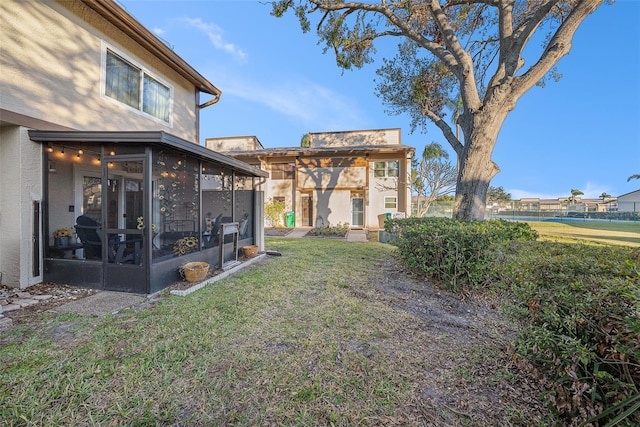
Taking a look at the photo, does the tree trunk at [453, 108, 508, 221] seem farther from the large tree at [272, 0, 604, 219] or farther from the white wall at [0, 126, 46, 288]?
the white wall at [0, 126, 46, 288]

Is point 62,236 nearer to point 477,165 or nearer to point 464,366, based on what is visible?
point 464,366

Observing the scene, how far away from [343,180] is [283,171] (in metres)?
4.21

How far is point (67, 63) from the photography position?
200 inches

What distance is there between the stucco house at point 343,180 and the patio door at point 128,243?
482 inches

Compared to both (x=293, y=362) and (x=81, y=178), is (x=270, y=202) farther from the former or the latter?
(x=293, y=362)

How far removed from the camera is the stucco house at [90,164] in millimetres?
4324

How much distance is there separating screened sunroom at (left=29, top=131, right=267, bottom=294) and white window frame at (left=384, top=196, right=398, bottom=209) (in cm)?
1240

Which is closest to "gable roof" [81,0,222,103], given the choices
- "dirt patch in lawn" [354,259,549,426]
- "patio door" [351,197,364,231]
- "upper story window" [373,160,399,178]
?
"dirt patch in lawn" [354,259,549,426]

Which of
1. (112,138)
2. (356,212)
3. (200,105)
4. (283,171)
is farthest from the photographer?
(283,171)

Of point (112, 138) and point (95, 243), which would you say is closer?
point (112, 138)

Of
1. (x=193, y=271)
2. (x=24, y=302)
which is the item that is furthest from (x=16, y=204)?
(x=193, y=271)

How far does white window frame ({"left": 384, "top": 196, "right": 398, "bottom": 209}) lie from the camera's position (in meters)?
16.9

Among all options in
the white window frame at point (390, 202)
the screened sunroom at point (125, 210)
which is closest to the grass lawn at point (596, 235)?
the white window frame at point (390, 202)

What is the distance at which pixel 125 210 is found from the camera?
18.5 feet
